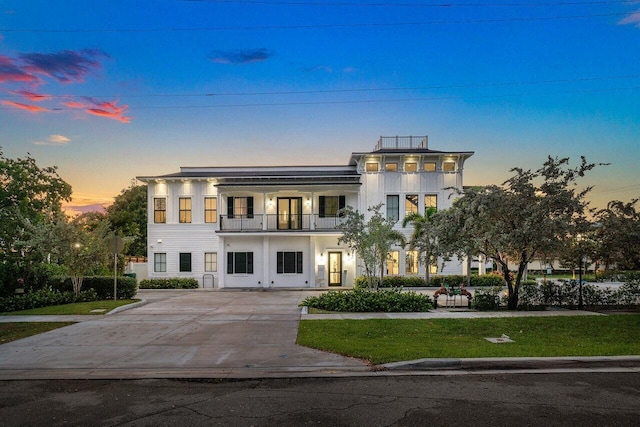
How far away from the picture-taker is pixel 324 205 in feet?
98.5

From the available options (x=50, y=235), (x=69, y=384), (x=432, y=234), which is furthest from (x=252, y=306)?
(x=69, y=384)

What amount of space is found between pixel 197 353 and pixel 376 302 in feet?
26.8

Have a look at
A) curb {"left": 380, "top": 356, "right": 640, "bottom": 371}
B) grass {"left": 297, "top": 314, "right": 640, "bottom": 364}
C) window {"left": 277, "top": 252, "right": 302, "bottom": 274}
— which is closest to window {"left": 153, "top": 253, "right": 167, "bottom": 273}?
window {"left": 277, "top": 252, "right": 302, "bottom": 274}

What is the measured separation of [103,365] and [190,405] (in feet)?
11.2

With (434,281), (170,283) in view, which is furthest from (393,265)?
(170,283)

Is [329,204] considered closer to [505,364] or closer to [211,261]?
[211,261]

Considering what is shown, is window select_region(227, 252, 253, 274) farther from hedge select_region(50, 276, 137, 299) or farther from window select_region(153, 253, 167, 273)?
hedge select_region(50, 276, 137, 299)

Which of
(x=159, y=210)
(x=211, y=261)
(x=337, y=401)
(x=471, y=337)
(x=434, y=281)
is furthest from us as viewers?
(x=159, y=210)

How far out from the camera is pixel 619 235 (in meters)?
15.2

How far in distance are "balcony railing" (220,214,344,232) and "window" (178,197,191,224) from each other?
3.10 meters

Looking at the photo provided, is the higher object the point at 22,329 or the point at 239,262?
the point at 239,262

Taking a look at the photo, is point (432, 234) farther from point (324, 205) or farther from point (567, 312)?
point (324, 205)

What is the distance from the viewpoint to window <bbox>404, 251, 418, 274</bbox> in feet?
97.7

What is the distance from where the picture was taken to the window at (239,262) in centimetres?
2942
